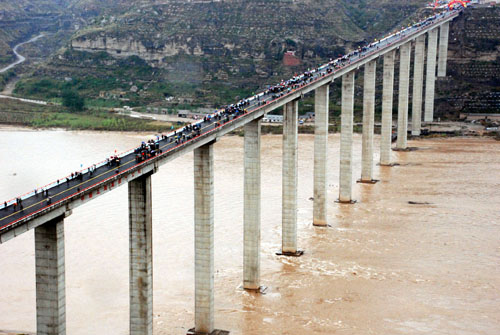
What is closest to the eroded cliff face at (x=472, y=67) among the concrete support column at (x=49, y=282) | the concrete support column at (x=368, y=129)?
the concrete support column at (x=368, y=129)

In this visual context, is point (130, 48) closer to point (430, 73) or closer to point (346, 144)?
point (430, 73)

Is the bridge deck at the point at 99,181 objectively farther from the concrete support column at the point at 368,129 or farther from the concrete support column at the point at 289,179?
the concrete support column at the point at 368,129

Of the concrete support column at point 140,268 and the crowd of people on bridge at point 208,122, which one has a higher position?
the crowd of people on bridge at point 208,122

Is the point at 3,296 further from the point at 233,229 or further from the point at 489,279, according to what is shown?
the point at 489,279

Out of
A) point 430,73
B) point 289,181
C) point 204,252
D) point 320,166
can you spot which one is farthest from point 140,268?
point 430,73

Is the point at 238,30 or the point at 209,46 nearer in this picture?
the point at 209,46

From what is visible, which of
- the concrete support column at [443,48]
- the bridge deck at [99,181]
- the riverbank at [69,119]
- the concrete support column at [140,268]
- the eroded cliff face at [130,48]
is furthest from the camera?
the eroded cliff face at [130,48]

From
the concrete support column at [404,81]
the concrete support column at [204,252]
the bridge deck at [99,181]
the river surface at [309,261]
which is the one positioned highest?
the concrete support column at [404,81]

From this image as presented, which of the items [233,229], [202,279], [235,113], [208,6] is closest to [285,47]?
[208,6]
